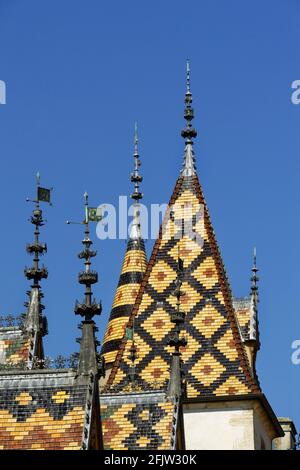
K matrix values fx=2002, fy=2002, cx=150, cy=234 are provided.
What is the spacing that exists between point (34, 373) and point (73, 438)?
85.6 inches

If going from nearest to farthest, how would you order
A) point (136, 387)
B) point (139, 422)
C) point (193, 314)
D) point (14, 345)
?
point (139, 422) < point (136, 387) < point (14, 345) < point (193, 314)

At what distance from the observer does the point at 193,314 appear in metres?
45.9

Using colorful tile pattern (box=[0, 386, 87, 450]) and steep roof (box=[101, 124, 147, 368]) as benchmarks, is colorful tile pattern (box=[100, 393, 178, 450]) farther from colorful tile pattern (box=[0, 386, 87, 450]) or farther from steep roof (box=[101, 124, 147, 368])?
steep roof (box=[101, 124, 147, 368])

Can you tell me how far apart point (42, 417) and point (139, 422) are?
393cm

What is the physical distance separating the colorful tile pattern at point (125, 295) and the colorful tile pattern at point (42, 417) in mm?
13065

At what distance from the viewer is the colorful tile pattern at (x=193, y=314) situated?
147 ft

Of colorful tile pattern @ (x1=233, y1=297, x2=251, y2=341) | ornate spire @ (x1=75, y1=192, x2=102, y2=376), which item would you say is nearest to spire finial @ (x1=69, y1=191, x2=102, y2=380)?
ornate spire @ (x1=75, y1=192, x2=102, y2=376)

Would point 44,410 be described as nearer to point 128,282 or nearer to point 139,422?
point 139,422

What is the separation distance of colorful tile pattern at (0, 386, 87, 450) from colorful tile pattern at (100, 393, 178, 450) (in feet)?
9.46

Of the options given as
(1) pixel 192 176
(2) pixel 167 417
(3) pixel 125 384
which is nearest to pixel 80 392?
(2) pixel 167 417

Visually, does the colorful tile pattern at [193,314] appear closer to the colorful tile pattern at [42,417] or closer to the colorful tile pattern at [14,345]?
the colorful tile pattern at [14,345]

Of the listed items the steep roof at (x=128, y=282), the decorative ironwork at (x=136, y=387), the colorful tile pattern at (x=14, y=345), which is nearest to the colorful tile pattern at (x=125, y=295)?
the steep roof at (x=128, y=282)

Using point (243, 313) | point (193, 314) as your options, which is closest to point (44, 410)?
point (193, 314)
